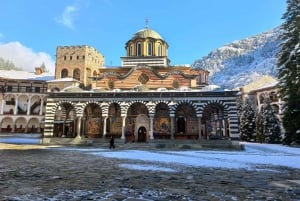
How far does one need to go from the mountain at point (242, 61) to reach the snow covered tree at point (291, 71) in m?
80.1

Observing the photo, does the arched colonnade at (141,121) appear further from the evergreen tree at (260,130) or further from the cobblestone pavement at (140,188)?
the cobblestone pavement at (140,188)

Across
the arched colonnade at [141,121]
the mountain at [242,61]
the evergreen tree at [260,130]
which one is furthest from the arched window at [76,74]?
the mountain at [242,61]

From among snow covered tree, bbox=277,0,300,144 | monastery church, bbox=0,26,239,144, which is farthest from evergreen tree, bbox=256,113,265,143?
snow covered tree, bbox=277,0,300,144

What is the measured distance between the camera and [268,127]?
122 feet

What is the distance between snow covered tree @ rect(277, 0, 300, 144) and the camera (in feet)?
69.9

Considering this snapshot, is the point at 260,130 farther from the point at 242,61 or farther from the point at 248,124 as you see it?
the point at 242,61

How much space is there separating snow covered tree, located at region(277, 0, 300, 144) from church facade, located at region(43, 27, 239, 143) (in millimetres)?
4405

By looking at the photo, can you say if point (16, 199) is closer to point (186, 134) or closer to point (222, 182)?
point (222, 182)

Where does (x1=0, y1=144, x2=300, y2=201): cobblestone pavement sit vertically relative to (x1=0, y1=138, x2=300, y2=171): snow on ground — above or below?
above

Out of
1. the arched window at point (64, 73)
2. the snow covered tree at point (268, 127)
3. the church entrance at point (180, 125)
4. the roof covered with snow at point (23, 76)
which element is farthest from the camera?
the roof covered with snow at point (23, 76)

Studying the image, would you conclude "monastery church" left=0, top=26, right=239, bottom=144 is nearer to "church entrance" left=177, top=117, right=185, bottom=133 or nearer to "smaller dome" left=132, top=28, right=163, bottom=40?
"smaller dome" left=132, top=28, right=163, bottom=40

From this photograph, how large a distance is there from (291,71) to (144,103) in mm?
13936

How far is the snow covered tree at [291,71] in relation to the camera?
2130 centimetres

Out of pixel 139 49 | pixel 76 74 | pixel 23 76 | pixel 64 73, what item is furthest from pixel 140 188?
pixel 23 76
